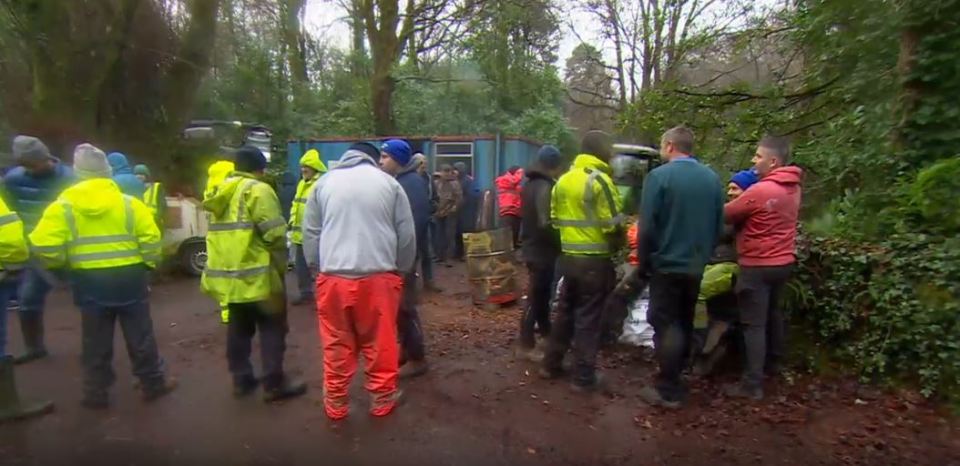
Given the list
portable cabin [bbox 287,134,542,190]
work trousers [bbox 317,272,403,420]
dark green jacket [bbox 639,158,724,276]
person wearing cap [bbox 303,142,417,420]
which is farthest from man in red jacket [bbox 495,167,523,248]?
work trousers [bbox 317,272,403,420]

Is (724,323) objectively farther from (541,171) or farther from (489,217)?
(489,217)

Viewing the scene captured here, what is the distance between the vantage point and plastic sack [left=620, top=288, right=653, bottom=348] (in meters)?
5.91

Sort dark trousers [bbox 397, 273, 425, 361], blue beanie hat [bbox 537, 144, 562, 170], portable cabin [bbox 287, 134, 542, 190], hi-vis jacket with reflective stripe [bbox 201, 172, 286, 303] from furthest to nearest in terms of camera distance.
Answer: portable cabin [bbox 287, 134, 542, 190] → blue beanie hat [bbox 537, 144, 562, 170] → dark trousers [bbox 397, 273, 425, 361] → hi-vis jacket with reflective stripe [bbox 201, 172, 286, 303]

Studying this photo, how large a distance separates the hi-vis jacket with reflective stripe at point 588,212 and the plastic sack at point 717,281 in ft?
2.62

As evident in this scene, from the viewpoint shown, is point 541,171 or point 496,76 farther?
point 496,76

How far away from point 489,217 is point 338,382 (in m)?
9.24

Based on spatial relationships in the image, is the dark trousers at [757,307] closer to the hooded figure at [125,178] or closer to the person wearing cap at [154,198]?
the hooded figure at [125,178]

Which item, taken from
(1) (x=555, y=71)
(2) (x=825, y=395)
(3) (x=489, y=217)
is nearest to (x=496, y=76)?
(1) (x=555, y=71)

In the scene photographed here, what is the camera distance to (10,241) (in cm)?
435

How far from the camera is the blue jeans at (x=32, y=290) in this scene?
5691mm

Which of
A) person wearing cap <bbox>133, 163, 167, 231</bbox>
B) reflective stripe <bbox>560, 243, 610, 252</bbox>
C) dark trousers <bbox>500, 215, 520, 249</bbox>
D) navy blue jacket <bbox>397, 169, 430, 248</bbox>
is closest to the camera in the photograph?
reflective stripe <bbox>560, 243, 610, 252</bbox>

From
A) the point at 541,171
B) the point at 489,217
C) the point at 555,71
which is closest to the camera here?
the point at 541,171

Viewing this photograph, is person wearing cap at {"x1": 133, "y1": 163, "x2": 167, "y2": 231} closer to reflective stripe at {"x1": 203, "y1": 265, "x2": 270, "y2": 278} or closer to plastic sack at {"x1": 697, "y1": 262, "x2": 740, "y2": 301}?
reflective stripe at {"x1": 203, "y1": 265, "x2": 270, "y2": 278}

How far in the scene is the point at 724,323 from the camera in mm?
5156
